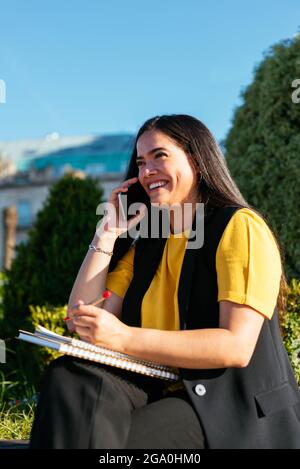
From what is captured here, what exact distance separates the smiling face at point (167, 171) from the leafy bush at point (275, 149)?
8.16 feet

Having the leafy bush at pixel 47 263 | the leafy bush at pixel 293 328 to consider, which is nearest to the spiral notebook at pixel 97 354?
the leafy bush at pixel 293 328

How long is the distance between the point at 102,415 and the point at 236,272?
2.30 feet

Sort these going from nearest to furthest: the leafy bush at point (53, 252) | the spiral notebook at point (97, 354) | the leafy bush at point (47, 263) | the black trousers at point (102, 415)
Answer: the black trousers at point (102, 415) < the spiral notebook at point (97, 354) < the leafy bush at point (47, 263) < the leafy bush at point (53, 252)

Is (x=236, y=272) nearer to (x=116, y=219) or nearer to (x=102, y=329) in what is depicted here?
(x=102, y=329)

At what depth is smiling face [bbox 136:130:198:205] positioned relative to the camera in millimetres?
2797

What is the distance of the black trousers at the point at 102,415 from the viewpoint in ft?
6.70

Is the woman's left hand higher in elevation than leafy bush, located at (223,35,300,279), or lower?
lower

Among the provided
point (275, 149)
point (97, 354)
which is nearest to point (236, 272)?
point (97, 354)

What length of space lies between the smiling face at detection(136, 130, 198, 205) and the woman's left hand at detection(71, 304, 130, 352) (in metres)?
0.71

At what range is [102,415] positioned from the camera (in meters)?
2.08

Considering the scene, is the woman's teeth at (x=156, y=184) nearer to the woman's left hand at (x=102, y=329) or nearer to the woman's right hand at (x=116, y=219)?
the woman's right hand at (x=116, y=219)

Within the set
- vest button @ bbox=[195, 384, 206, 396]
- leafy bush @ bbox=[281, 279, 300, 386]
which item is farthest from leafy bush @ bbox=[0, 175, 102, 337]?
vest button @ bbox=[195, 384, 206, 396]

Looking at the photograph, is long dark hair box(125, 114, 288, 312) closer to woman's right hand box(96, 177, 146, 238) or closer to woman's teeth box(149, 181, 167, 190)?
woman's teeth box(149, 181, 167, 190)

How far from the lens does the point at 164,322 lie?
2646 mm
